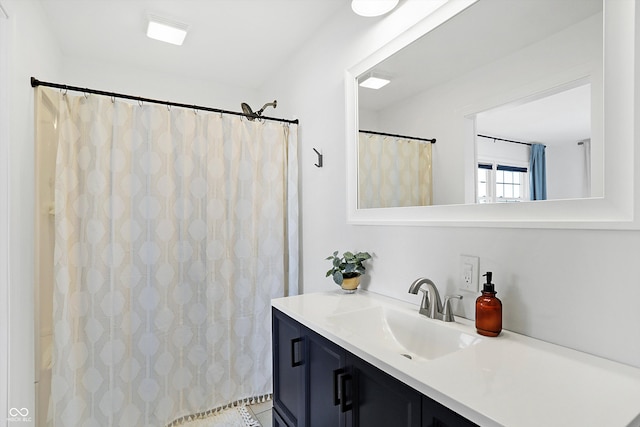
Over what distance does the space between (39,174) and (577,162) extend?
237 centimetres

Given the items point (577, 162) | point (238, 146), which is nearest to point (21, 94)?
point (238, 146)

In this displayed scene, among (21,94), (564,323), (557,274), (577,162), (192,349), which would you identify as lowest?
(192,349)

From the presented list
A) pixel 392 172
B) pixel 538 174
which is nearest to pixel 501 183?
pixel 538 174

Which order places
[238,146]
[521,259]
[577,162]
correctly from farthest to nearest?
[238,146] < [521,259] < [577,162]

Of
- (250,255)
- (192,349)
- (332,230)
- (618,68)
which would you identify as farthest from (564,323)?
(192,349)

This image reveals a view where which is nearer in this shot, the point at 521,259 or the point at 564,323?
the point at 564,323

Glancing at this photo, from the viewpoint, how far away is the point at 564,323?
991 mm

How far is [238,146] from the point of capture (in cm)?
226

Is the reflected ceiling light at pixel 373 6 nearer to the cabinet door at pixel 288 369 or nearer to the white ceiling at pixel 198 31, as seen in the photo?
the white ceiling at pixel 198 31

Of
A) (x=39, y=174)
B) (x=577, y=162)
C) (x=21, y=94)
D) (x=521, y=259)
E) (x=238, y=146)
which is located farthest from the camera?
(x=238, y=146)

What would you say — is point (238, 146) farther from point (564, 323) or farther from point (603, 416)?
point (603, 416)

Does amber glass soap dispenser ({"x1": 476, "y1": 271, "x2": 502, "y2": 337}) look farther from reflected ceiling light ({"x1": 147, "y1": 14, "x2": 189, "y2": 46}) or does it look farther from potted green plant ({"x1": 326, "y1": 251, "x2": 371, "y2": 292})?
reflected ceiling light ({"x1": 147, "y1": 14, "x2": 189, "y2": 46})

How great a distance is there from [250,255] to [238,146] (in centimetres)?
75

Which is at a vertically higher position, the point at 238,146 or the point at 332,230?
the point at 238,146
